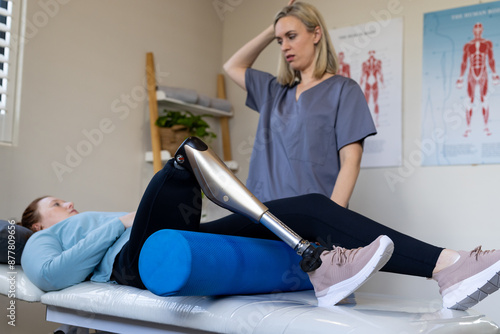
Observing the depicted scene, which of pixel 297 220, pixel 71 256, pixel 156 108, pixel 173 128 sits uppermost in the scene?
pixel 156 108

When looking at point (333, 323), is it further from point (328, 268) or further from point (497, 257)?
point (497, 257)

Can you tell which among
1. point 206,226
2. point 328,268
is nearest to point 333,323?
point 328,268

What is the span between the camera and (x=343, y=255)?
1.23 metres

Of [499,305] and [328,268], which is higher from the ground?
[328,268]

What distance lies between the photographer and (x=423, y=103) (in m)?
2.95

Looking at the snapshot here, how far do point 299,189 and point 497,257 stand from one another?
834 millimetres

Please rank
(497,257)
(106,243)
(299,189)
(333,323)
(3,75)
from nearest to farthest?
(333,323)
(497,257)
(106,243)
(299,189)
(3,75)

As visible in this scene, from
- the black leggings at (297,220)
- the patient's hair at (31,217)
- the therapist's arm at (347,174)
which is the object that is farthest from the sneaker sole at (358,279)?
the patient's hair at (31,217)

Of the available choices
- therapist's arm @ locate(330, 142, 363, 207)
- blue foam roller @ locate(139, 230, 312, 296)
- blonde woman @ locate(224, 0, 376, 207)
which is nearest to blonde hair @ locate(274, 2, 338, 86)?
blonde woman @ locate(224, 0, 376, 207)

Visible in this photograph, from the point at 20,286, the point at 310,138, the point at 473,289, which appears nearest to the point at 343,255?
the point at 473,289

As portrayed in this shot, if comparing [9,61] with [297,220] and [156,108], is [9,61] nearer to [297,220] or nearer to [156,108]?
[156,108]

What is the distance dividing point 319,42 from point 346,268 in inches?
41.6

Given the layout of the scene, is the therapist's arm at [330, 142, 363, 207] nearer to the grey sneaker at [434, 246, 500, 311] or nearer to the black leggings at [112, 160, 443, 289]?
the black leggings at [112, 160, 443, 289]

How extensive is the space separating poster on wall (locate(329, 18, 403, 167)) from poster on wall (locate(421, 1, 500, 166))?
0.15 meters
